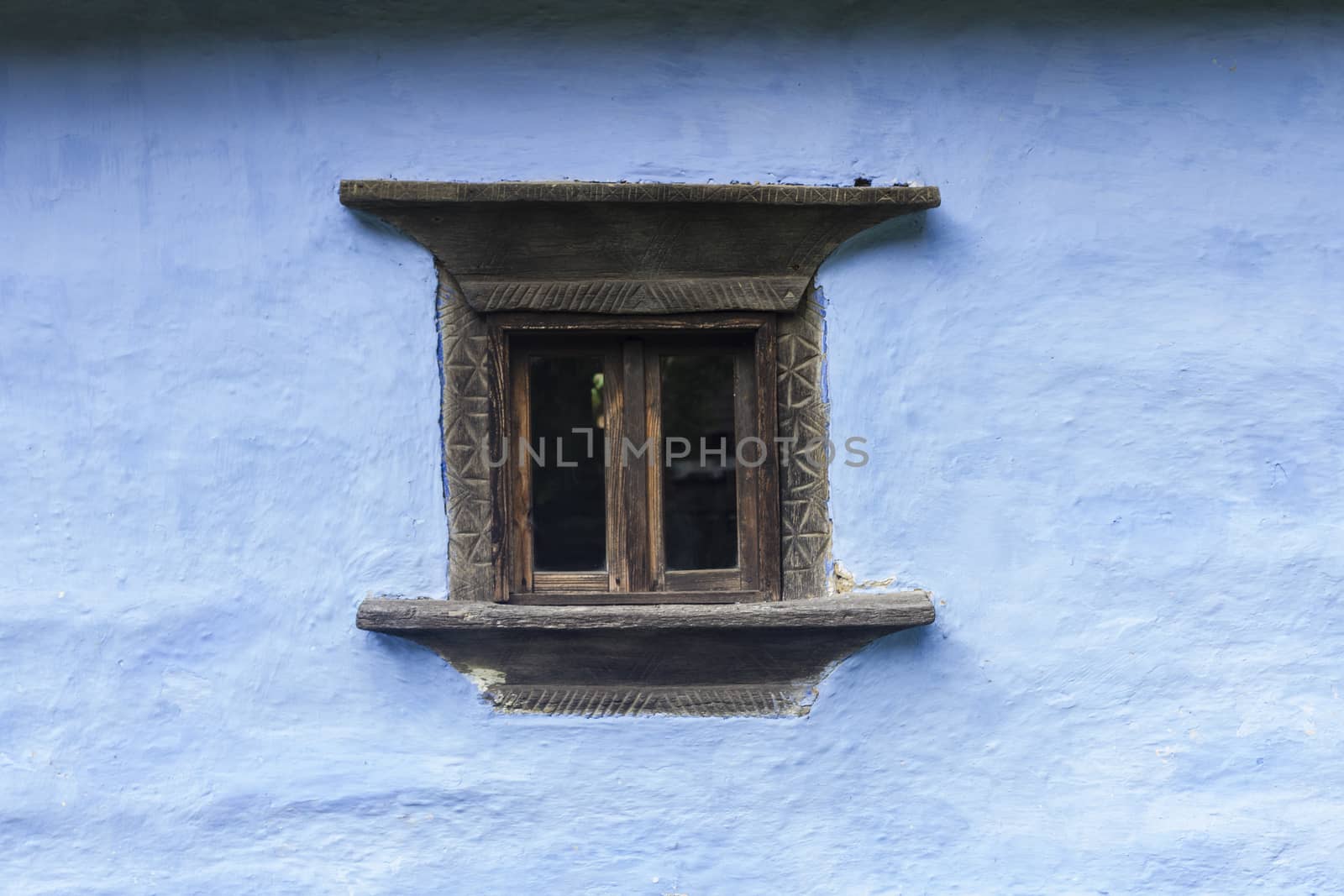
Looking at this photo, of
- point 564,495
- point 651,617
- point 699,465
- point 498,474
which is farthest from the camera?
point 699,465

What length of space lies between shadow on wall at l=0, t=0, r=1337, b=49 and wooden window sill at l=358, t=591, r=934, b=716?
1.36 m

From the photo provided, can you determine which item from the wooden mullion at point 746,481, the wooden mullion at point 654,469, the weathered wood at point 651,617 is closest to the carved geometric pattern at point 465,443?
the weathered wood at point 651,617

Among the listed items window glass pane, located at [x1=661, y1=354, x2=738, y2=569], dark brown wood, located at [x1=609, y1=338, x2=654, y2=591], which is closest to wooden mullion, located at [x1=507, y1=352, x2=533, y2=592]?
dark brown wood, located at [x1=609, y1=338, x2=654, y2=591]

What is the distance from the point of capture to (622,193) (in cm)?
205

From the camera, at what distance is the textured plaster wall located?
2102 mm

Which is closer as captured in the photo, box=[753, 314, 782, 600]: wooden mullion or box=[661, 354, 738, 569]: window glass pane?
box=[753, 314, 782, 600]: wooden mullion

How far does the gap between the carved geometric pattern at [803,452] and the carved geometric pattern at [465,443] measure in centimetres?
70

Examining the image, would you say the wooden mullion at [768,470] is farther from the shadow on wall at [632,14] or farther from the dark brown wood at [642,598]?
the shadow on wall at [632,14]

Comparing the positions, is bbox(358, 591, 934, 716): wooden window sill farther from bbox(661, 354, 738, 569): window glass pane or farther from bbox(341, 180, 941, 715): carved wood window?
bbox(661, 354, 738, 569): window glass pane

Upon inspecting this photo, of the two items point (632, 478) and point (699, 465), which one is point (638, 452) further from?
point (699, 465)

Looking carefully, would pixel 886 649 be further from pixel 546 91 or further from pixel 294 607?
pixel 546 91

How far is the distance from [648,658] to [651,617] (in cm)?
13

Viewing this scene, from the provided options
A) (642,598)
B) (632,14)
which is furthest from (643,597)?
(632,14)

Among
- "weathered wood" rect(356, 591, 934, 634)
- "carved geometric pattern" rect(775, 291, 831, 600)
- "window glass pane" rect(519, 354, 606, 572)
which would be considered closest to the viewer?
"weathered wood" rect(356, 591, 934, 634)
